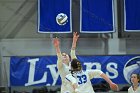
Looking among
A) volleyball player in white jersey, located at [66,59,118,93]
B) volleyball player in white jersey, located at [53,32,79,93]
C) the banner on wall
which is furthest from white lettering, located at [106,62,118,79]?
volleyball player in white jersey, located at [66,59,118,93]

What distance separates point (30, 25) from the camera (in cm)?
1284

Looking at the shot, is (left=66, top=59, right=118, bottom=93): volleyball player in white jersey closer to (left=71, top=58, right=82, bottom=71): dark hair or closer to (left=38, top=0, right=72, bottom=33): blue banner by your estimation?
(left=71, top=58, right=82, bottom=71): dark hair

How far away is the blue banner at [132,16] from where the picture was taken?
12.2 m

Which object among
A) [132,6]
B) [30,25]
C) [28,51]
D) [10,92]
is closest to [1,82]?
[10,92]

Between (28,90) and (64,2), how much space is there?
335 centimetres

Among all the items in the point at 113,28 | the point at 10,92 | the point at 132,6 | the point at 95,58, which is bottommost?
the point at 10,92

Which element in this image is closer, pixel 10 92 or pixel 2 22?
pixel 10 92

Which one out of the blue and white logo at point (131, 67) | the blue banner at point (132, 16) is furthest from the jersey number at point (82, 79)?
the blue banner at point (132, 16)

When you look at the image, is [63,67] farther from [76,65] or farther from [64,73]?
[76,65]

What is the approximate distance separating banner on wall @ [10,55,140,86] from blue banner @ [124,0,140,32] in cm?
103

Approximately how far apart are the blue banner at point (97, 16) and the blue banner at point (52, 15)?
52 centimetres

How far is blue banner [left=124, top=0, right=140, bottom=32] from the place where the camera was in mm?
12227

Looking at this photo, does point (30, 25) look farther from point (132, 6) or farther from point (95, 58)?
point (132, 6)

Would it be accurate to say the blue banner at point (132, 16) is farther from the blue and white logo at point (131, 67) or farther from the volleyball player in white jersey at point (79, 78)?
the volleyball player in white jersey at point (79, 78)
